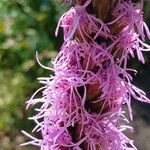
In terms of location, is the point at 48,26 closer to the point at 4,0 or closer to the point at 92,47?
the point at 4,0

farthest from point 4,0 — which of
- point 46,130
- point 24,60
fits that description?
point 46,130

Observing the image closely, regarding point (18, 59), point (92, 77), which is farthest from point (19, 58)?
point (92, 77)

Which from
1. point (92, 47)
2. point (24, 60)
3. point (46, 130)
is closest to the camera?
point (92, 47)

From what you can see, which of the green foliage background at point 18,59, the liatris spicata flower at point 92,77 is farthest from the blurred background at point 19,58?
the liatris spicata flower at point 92,77

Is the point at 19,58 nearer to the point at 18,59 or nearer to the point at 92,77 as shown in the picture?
the point at 18,59

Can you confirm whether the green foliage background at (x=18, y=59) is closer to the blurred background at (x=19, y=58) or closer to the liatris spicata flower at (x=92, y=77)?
the blurred background at (x=19, y=58)

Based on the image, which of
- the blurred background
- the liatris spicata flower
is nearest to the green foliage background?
the blurred background

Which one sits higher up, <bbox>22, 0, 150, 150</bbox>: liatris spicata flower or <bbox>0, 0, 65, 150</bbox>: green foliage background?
<bbox>22, 0, 150, 150</bbox>: liatris spicata flower

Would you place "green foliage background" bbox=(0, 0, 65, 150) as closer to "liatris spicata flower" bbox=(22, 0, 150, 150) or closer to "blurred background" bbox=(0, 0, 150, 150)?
"blurred background" bbox=(0, 0, 150, 150)
